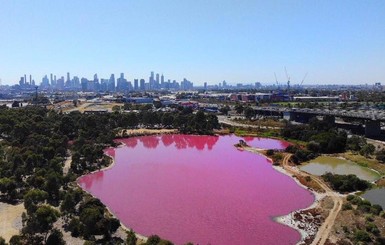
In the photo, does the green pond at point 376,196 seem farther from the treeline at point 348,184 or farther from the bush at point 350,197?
the bush at point 350,197

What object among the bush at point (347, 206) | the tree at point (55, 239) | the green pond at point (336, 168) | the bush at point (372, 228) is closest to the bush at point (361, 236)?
the bush at point (372, 228)

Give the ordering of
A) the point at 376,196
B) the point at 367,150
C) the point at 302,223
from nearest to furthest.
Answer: the point at 302,223 → the point at 376,196 → the point at 367,150

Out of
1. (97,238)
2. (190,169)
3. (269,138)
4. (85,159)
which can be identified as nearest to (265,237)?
(97,238)

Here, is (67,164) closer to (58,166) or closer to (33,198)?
(58,166)

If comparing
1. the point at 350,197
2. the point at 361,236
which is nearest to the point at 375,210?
the point at 350,197

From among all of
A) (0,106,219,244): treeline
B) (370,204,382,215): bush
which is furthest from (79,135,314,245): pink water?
(370,204,382,215): bush

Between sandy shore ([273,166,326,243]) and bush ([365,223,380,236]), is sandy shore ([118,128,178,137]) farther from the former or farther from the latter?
bush ([365,223,380,236])

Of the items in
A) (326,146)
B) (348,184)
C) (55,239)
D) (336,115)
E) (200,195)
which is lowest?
(200,195)
